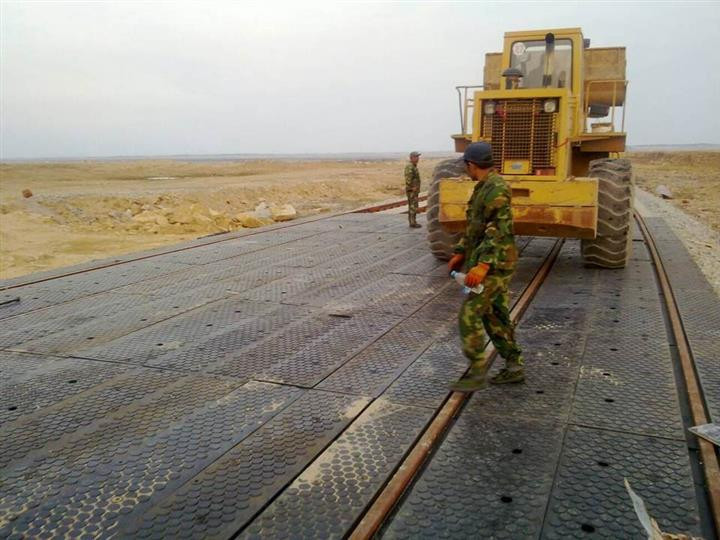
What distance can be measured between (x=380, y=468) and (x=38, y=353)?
3275mm

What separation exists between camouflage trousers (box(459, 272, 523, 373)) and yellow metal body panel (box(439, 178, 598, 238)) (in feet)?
11.0

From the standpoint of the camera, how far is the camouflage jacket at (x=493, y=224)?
12.9ft

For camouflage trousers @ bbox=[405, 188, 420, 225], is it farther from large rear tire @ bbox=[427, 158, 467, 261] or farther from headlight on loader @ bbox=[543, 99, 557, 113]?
headlight on loader @ bbox=[543, 99, 557, 113]

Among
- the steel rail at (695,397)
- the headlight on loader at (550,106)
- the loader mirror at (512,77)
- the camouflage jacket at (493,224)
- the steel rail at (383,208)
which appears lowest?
the steel rail at (695,397)

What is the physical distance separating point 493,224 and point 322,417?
164 centimetres

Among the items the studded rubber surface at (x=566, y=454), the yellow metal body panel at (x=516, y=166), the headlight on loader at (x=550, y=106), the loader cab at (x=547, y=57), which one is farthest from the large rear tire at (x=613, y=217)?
the studded rubber surface at (x=566, y=454)

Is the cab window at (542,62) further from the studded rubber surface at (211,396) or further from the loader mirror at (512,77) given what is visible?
the studded rubber surface at (211,396)

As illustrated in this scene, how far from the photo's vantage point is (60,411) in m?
3.84

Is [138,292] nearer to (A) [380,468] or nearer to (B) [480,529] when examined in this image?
(A) [380,468]

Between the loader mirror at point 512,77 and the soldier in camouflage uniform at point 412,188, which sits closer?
the loader mirror at point 512,77

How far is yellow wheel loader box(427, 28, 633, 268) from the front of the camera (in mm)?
7168

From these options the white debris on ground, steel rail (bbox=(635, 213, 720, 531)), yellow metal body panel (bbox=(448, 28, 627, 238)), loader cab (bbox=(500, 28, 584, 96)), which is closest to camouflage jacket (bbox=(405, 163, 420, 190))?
yellow metal body panel (bbox=(448, 28, 627, 238))

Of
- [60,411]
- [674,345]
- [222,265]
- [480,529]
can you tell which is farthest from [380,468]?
[222,265]

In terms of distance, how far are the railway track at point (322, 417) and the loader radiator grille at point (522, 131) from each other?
6.34ft
